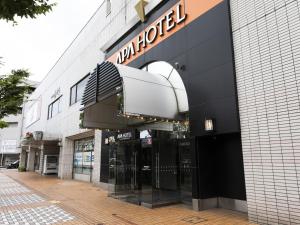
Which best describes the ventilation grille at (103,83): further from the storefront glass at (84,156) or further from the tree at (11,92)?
the storefront glass at (84,156)

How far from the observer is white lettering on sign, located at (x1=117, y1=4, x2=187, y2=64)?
31.8ft

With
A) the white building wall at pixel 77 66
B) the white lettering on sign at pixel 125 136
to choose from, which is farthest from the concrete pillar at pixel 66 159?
the white lettering on sign at pixel 125 136

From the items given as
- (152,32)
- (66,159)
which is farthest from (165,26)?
(66,159)

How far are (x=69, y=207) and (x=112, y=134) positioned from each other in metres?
5.12

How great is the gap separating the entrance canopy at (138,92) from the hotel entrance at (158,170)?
0.95m

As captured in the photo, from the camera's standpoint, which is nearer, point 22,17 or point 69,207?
point 22,17

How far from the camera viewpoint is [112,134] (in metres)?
13.4

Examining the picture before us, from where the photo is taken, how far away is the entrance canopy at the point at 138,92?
804cm

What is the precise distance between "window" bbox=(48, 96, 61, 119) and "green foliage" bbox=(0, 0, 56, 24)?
2080cm

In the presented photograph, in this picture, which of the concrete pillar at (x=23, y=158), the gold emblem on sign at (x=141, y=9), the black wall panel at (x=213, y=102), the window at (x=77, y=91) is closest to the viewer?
the black wall panel at (x=213, y=102)

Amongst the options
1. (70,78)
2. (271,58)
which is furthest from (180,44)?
(70,78)

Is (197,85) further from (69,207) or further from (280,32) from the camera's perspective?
(69,207)

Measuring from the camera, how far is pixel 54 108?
2655 centimetres

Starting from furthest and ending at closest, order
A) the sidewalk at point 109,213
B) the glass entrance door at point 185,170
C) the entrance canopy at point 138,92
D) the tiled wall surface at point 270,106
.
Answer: the glass entrance door at point 185,170, the entrance canopy at point 138,92, the sidewalk at point 109,213, the tiled wall surface at point 270,106
